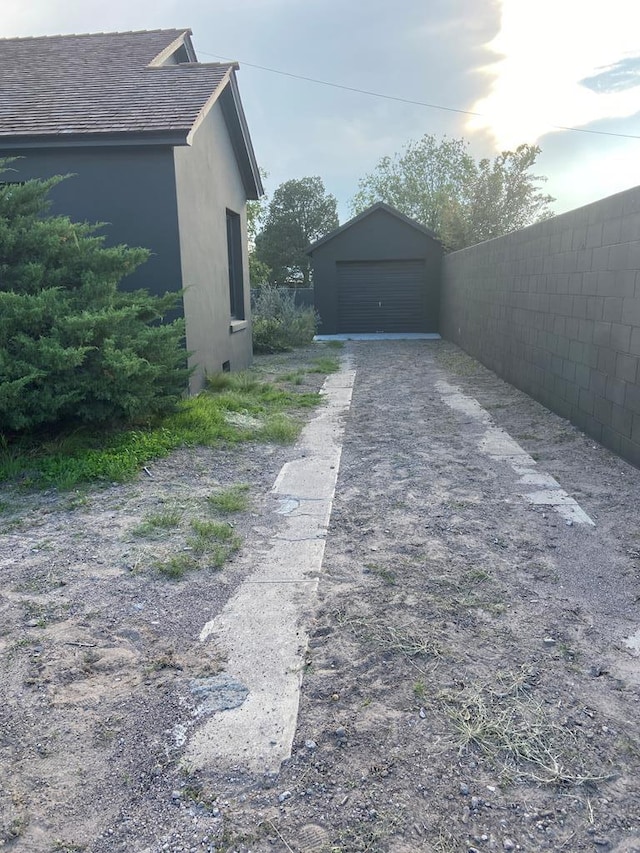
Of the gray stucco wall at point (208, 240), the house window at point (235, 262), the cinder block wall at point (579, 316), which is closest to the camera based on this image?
the cinder block wall at point (579, 316)

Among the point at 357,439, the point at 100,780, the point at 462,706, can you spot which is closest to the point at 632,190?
the point at 357,439

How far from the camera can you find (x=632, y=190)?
5012 mm

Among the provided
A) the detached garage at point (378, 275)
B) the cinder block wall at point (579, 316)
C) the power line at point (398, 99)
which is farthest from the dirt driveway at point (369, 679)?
the power line at point (398, 99)

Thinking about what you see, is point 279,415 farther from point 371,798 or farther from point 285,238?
point 285,238

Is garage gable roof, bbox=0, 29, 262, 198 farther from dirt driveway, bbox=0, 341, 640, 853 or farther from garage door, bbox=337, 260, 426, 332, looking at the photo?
garage door, bbox=337, 260, 426, 332

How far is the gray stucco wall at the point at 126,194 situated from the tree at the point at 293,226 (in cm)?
3174

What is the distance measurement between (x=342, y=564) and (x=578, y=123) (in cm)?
2669

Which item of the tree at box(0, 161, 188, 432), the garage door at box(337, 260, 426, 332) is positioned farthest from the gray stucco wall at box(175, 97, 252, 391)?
the garage door at box(337, 260, 426, 332)

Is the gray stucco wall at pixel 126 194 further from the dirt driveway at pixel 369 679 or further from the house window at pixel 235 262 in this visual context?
the house window at pixel 235 262

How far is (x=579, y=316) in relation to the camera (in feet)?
20.2

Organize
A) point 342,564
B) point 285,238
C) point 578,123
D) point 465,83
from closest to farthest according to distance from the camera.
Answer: point 342,564 → point 465,83 → point 578,123 → point 285,238

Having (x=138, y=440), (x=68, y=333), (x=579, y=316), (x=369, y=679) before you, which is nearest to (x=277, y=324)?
(x=579, y=316)

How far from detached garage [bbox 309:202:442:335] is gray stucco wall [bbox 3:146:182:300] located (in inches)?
488

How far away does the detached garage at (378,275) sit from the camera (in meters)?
18.8
